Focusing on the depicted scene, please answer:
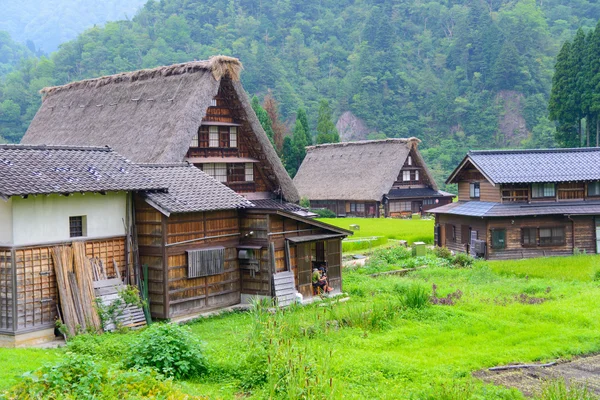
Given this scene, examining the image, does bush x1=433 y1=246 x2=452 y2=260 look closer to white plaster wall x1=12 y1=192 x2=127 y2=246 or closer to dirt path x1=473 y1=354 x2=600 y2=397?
dirt path x1=473 y1=354 x2=600 y2=397

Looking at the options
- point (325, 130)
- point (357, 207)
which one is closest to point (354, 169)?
point (357, 207)

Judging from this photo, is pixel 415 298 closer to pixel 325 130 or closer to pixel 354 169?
pixel 354 169

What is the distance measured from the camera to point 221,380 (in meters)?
A: 11.7

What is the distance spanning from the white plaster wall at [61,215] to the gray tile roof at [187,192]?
998 millimetres

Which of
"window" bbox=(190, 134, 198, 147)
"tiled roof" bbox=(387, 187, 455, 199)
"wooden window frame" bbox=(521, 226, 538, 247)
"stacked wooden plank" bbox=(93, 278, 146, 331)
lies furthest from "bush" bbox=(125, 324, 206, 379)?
"tiled roof" bbox=(387, 187, 455, 199)

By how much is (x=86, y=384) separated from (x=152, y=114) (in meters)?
16.8

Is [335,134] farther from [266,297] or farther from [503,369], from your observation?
[503,369]

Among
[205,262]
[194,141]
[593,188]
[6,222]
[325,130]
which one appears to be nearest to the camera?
[6,222]

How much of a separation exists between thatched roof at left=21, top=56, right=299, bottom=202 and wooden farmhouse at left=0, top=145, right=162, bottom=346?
549 centimetres

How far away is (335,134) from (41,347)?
49179 millimetres

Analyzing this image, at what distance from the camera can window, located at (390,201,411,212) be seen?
48.1 m

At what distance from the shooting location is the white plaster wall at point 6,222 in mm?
14813

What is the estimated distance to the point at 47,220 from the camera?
51.1 feet

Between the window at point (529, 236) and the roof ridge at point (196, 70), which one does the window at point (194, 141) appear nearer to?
the roof ridge at point (196, 70)
